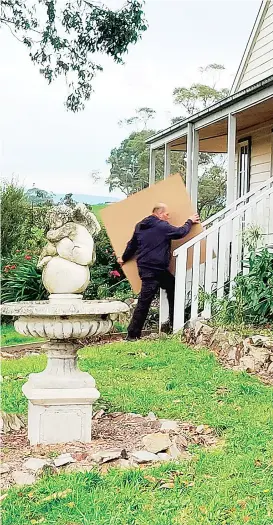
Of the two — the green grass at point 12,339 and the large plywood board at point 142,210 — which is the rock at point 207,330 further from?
the green grass at point 12,339

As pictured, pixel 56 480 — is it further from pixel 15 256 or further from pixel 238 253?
pixel 15 256

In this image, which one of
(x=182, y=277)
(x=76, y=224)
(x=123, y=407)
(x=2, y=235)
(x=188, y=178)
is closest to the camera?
(x=76, y=224)

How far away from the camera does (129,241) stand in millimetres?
10961

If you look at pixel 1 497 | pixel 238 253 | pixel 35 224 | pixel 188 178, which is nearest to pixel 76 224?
pixel 1 497

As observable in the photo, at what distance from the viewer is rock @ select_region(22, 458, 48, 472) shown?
4.74 m

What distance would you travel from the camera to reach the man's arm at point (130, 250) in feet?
35.4

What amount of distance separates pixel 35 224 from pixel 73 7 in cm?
580

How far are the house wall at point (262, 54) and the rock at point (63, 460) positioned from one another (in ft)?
38.1

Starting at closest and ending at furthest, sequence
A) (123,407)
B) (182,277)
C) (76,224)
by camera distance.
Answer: (76,224) → (123,407) → (182,277)

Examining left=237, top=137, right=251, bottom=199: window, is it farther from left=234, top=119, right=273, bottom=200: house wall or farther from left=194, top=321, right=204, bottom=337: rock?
left=194, top=321, right=204, bottom=337: rock

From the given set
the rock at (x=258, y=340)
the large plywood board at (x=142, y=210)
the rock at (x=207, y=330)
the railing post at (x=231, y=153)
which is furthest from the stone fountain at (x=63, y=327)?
the railing post at (x=231, y=153)

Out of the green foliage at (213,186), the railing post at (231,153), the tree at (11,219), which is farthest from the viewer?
the green foliage at (213,186)

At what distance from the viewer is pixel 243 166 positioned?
16.2 meters

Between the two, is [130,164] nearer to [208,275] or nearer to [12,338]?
[12,338]
